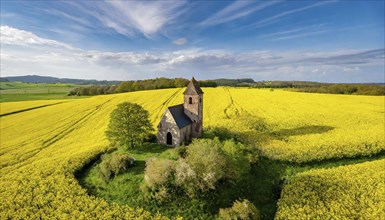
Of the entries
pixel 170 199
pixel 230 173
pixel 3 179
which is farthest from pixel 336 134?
pixel 3 179

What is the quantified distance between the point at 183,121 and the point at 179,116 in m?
0.97

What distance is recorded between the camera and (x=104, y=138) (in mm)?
38906

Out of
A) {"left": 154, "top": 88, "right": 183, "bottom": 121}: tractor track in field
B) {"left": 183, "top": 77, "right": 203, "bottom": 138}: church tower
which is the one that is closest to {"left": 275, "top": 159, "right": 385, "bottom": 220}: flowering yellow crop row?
{"left": 183, "top": 77, "right": 203, "bottom": 138}: church tower

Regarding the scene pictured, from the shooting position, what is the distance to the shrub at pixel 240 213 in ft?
62.1

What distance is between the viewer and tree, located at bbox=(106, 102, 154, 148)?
33.5 m

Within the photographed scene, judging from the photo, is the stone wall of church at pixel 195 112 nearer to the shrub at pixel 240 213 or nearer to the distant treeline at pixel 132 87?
the shrub at pixel 240 213

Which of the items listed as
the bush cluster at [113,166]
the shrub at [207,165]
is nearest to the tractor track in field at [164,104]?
the bush cluster at [113,166]

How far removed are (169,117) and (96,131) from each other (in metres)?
18.5

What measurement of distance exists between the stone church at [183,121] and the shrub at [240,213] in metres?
15.5

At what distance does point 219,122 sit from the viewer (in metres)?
46.1

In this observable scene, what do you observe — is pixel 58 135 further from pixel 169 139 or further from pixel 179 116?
pixel 179 116

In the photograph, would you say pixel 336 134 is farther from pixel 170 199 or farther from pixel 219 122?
pixel 170 199

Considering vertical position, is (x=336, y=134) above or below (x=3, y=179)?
above

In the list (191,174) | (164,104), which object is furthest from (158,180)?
(164,104)
